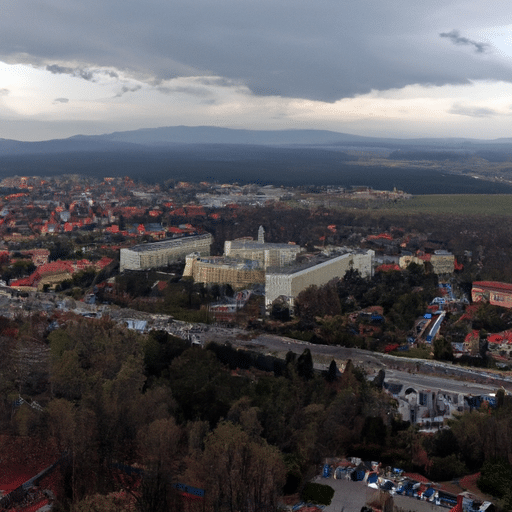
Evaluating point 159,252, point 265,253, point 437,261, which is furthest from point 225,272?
point 437,261

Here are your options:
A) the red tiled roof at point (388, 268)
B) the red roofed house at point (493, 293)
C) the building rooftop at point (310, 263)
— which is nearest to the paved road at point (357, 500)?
the red roofed house at point (493, 293)

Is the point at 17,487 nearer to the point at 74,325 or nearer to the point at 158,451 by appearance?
the point at 158,451

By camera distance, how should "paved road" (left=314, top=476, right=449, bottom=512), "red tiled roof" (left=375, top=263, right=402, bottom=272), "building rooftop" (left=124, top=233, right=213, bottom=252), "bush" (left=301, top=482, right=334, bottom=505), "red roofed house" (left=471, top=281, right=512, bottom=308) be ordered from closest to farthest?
"paved road" (left=314, top=476, right=449, bottom=512), "bush" (left=301, top=482, right=334, bottom=505), "red roofed house" (left=471, top=281, right=512, bottom=308), "red tiled roof" (left=375, top=263, right=402, bottom=272), "building rooftop" (left=124, top=233, right=213, bottom=252)

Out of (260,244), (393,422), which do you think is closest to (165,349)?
(393,422)

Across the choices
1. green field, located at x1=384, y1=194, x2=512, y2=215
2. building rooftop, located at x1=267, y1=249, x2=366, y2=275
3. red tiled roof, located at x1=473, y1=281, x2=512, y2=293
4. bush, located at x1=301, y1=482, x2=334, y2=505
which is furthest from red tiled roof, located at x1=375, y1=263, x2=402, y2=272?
bush, located at x1=301, y1=482, x2=334, y2=505

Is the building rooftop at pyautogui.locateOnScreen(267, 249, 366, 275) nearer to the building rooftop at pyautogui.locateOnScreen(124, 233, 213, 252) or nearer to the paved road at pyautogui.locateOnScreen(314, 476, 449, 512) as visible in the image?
the building rooftop at pyautogui.locateOnScreen(124, 233, 213, 252)

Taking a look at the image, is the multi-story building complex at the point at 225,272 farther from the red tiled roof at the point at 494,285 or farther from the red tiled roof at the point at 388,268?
the red tiled roof at the point at 494,285

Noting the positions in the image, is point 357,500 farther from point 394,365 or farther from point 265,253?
point 265,253
